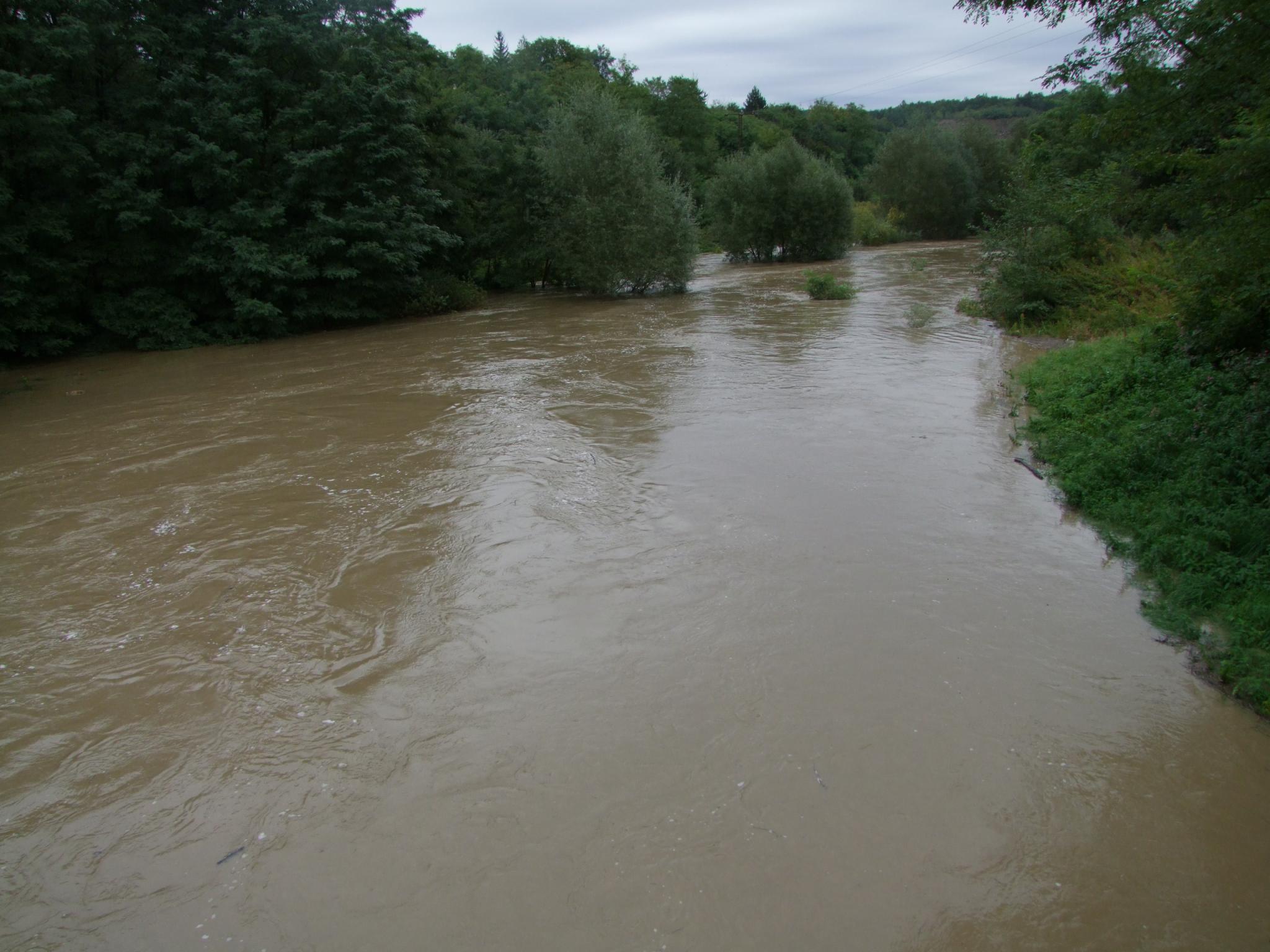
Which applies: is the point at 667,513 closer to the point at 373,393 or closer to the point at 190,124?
the point at 373,393

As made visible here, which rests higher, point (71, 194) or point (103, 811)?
point (71, 194)

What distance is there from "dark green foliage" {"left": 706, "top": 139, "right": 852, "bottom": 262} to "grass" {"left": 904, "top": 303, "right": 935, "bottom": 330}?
20363mm

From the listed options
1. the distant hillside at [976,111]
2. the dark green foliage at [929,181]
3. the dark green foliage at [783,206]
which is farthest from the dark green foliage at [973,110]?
the dark green foliage at [783,206]

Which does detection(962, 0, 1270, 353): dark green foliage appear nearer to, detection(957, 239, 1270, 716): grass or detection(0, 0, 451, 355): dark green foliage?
detection(957, 239, 1270, 716): grass

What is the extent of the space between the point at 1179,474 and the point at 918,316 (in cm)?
1313

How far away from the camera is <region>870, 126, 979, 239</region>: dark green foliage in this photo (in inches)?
2073

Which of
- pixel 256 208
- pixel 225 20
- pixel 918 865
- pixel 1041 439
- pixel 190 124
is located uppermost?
pixel 225 20

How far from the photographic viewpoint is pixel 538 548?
7488 mm

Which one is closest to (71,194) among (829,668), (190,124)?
(190,124)

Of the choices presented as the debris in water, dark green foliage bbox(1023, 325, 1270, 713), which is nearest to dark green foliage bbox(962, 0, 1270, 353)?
dark green foliage bbox(1023, 325, 1270, 713)

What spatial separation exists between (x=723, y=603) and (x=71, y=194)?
764 inches

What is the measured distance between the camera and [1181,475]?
775cm

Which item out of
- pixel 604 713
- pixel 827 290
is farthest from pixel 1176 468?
pixel 827 290

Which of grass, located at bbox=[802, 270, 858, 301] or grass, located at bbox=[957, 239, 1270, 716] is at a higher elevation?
grass, located at bbox=[802, 270, 858, 301]
